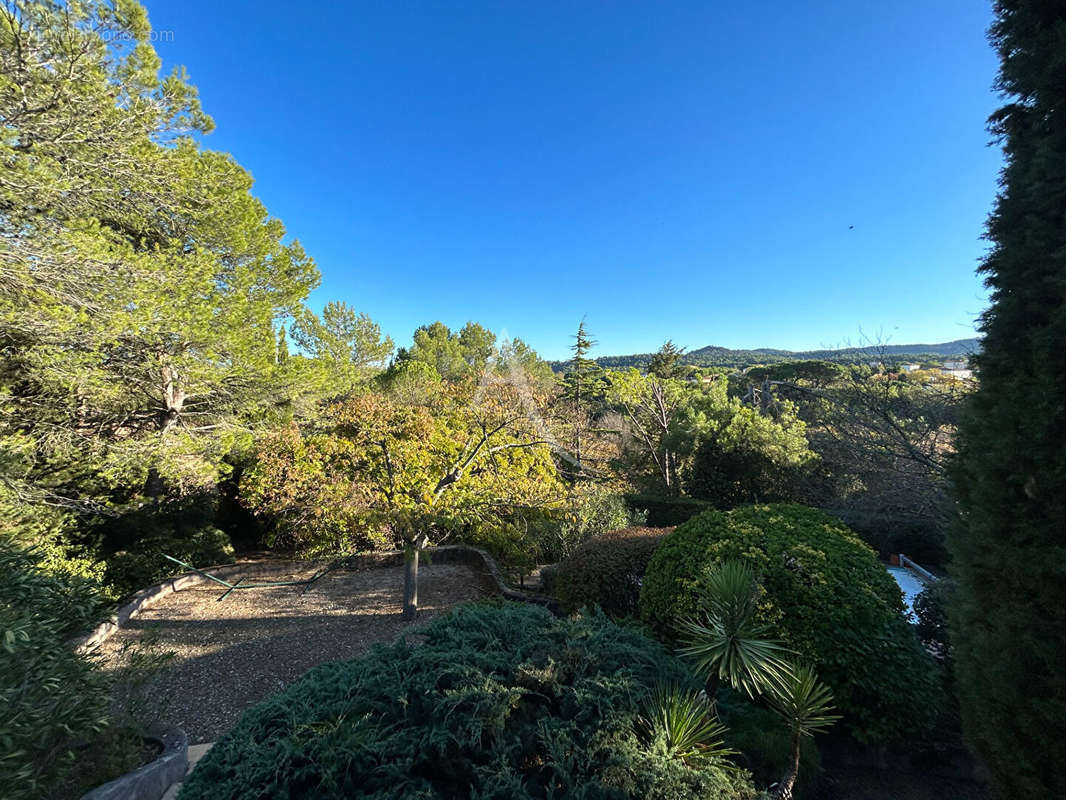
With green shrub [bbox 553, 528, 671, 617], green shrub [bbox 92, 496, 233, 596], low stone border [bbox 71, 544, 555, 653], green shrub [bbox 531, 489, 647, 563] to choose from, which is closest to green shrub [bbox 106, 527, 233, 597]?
green shrub [bbox 92, 496, 233, 596]

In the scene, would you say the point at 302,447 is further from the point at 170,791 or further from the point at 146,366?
the point at 170,791

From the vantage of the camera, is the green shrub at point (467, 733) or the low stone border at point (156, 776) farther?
the low stone border at point (156, 776)

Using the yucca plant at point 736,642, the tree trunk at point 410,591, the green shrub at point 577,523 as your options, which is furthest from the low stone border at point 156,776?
the green shrub at point 577,523

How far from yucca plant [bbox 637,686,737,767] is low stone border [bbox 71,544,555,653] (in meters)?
4.24

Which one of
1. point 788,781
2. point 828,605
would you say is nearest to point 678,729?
point 788,781

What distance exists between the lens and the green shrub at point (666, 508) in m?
9.27

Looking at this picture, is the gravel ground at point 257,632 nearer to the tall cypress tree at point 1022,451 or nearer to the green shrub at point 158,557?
the green shrub at point 158,557

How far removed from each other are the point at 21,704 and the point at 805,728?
384 cm

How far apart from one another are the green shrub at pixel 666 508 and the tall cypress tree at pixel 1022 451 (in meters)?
7.09

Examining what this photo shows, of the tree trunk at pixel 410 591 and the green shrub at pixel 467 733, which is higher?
the green shrub at pixel 467 733

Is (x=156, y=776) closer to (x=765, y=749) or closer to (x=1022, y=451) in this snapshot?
(x=765, y=749)

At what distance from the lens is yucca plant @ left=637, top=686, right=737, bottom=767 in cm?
183

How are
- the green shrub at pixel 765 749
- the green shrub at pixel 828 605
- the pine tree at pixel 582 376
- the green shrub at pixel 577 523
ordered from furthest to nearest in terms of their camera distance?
1. the pine tree at pixel 582 376
2. the green shrub at pixel 577 523
3. the green shrub at pixel 828 605
4. the green shrub at pixel 765 749

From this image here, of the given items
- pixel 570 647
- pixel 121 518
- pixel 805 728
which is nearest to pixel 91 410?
pixel 121 518
